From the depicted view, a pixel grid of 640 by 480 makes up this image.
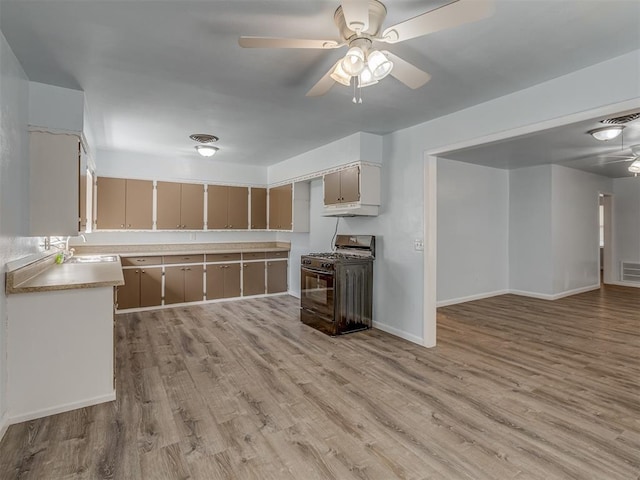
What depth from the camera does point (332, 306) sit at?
14.0 ft

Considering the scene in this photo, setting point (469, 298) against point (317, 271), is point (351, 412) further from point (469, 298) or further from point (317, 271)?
point (469, 298)

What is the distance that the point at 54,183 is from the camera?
2943mm

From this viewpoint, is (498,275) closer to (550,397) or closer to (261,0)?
(550,397)

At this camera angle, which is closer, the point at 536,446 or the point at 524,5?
the point at 524,5

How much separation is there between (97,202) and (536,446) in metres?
6.10

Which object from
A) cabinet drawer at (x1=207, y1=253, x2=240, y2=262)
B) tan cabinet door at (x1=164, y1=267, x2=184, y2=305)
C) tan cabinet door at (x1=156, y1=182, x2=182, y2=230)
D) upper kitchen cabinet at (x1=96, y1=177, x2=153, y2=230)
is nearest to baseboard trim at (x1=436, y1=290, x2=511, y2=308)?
cabinet drawer at (x1=207, y1=253, x2=240, y2=262)

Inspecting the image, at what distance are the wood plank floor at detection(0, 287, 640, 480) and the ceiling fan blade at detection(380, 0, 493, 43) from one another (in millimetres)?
2318

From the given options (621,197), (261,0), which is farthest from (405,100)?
(621,197)

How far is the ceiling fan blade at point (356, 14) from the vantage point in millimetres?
1589

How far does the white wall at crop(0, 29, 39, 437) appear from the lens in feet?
7.50

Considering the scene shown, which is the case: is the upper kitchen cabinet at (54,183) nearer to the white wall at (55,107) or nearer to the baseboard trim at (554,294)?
the white wall at (55,107)

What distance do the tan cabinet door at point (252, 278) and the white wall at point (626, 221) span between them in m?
7.97

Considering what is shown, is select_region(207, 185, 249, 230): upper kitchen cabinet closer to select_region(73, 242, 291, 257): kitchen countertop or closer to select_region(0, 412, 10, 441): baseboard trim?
select_region(73, 242, 291, 257): kitchen countertop

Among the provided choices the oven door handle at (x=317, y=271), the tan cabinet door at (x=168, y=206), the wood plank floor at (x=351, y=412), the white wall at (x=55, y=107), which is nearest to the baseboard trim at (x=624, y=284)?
the wood plank floor at (x=351, y=412)
